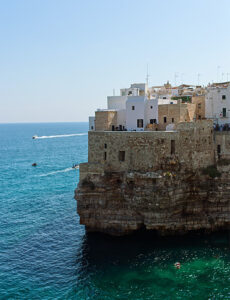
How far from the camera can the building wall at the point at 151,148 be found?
35281mm

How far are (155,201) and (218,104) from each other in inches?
629

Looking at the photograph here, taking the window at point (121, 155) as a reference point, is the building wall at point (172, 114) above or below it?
above

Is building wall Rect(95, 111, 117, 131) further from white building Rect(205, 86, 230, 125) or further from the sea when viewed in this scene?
white building Rect(205, 86, 230, 125)

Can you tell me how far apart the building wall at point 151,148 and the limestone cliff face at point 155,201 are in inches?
37.1

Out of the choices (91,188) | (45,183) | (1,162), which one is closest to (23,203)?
(45,183)

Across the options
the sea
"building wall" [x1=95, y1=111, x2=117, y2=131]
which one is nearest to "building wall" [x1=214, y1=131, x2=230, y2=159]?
the sea

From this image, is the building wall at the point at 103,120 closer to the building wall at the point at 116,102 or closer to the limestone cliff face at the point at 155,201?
the building wall at the point at 116,102

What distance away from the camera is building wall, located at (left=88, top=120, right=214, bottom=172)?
116 ft

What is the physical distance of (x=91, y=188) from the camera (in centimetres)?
3653

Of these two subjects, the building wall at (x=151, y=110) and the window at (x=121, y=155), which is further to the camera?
the building wall at (x=151, y=110)

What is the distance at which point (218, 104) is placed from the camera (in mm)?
42969

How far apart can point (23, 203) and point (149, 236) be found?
69.4ft

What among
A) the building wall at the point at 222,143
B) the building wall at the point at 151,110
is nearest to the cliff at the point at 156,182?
the building wall at the point at 222,143

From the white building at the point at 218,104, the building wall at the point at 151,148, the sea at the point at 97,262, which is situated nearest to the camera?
the sea at the point at 97,262
